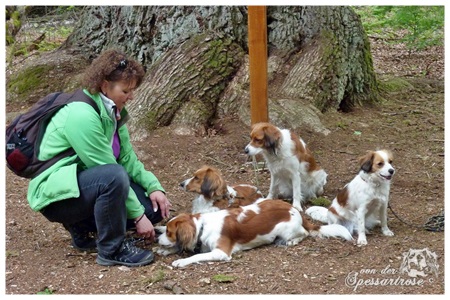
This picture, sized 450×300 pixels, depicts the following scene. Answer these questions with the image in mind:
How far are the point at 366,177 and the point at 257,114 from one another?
175cm

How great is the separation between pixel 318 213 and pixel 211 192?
104 centimetres

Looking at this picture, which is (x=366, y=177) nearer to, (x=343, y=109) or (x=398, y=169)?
(x=398, y=169)

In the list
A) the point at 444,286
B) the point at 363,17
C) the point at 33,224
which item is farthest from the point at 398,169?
the point at 363,17

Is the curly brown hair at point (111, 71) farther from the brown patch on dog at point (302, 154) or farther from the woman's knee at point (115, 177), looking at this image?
the brown patch on dog at point (302, 154)

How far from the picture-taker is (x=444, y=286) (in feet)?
14.2

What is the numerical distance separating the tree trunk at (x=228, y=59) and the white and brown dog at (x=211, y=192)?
1.98m

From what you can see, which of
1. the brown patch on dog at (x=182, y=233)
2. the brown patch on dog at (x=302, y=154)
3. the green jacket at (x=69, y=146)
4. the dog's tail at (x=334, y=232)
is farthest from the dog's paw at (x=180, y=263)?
the brown patch on dog at (x=302, y=154)

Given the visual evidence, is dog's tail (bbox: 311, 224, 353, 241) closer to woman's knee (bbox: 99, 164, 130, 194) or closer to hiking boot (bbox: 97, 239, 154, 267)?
hiking boot (bbox: 97, 239, 154, 267)

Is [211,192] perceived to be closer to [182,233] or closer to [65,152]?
[182,233]

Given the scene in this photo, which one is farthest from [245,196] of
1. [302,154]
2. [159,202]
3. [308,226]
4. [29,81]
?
[29,81]

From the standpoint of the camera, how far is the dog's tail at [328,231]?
522cm

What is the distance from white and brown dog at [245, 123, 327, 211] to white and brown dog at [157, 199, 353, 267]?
870 millimetres

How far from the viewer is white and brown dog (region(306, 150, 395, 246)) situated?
5223 mm

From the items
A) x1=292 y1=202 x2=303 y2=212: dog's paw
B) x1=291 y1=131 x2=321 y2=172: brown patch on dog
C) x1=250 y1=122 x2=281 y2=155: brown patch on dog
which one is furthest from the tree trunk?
x1=292 y1=202 x2=303 y2=212: dog's paw
